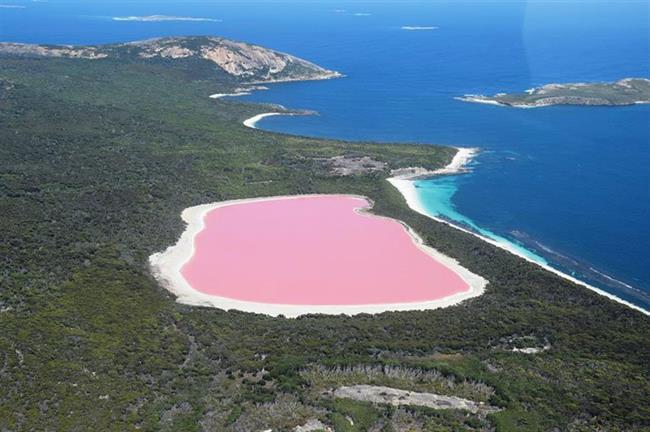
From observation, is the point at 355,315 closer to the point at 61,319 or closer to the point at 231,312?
the point at 231,312

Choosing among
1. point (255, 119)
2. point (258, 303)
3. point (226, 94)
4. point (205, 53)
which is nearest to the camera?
point (258, 303)

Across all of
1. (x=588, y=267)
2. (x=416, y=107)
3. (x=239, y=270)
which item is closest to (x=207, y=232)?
(x=239, y=270)

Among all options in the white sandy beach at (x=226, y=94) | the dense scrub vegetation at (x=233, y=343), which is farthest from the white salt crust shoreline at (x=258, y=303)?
the white sandy beach at (x=226, y=94)

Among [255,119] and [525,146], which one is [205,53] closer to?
[255,119]

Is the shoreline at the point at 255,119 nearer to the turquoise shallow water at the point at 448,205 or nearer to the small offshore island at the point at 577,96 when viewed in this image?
the turquoise shallow water at the point at 448,205

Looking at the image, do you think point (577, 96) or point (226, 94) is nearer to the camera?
point (577, 96)

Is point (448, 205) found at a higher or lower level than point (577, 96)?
lower

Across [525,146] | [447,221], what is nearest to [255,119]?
[525,146]

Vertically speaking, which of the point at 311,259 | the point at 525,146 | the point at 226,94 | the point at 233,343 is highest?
the point at 525,146
